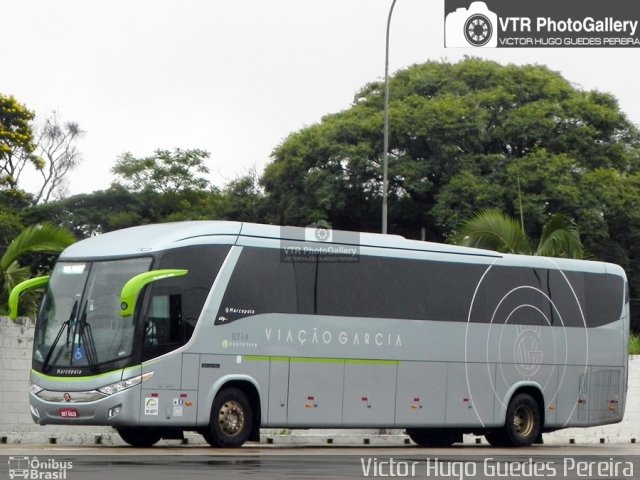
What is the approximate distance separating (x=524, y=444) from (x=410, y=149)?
32572 millimetres

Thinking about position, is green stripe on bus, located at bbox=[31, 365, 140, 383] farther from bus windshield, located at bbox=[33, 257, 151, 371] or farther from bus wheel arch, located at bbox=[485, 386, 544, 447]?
bus wheel arch, located at bbox=[485, 386, 544, 447]

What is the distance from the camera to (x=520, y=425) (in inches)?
1012

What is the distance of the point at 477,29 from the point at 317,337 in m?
18.5

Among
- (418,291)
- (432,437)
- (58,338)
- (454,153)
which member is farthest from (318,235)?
(454,153)

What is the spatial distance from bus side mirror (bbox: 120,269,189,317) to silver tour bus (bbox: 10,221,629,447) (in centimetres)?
2

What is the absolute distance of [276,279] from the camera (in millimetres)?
21828

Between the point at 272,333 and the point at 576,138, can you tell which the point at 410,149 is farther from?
the point at 272,333

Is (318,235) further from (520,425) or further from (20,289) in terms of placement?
(520,425)

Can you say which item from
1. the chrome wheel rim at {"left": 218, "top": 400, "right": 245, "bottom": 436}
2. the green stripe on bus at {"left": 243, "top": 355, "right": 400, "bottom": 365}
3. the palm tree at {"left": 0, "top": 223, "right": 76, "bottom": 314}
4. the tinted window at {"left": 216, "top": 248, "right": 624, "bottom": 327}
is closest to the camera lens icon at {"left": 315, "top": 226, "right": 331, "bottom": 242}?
the tinted window at {"left": 216, "top": 248, "right": 624, "bottom": 327}

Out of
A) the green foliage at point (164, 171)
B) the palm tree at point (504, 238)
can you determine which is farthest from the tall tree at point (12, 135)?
the palm tree at point (504, 238)

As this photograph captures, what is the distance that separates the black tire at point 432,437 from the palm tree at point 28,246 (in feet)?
22.3

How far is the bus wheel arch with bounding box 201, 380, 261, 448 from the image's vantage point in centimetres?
2111

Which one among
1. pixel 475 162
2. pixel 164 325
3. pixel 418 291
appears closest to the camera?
pixel 164 325

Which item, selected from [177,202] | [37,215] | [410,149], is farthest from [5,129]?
[410,149]
